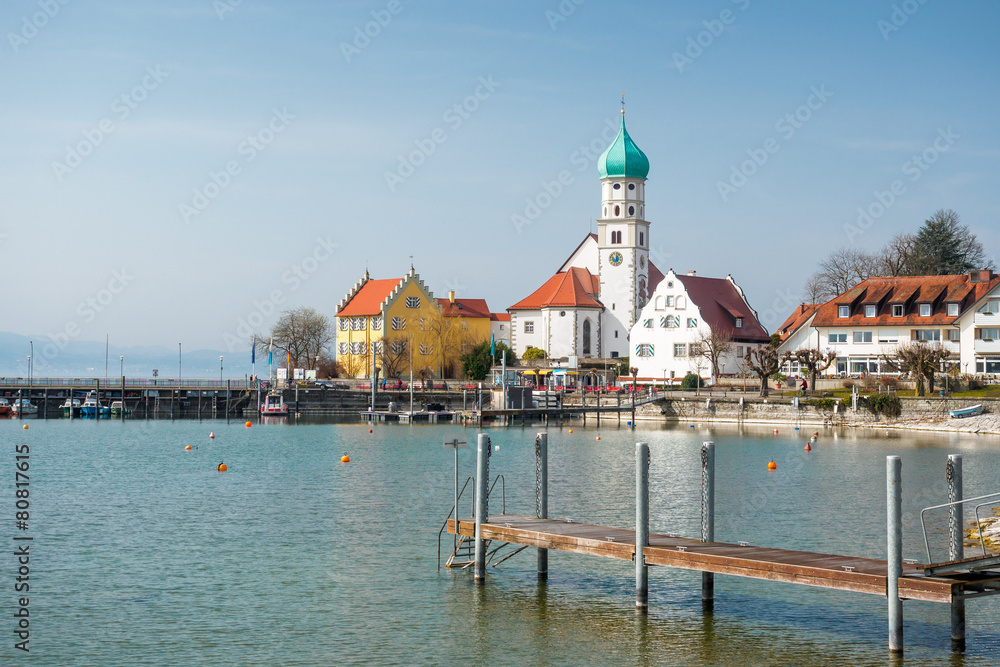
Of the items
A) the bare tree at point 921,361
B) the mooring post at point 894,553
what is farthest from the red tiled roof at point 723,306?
the mooring post at point 894,553

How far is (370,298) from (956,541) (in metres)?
122

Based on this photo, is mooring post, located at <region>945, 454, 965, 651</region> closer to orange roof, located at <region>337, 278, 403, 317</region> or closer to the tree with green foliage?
the tree with green foliage

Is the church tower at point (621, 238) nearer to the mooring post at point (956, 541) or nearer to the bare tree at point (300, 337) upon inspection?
the bare tree at point (300, 337)

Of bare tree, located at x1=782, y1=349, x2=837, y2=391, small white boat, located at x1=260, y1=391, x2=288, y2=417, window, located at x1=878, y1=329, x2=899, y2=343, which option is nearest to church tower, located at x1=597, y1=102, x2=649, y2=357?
bare tree, located at x1=782, y1=349, x2=837, y2=391

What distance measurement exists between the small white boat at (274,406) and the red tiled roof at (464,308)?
1120 inches

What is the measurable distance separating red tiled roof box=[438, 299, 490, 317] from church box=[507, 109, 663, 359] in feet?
45.0

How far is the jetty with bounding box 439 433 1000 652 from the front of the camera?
18.4m

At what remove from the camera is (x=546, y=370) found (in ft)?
400

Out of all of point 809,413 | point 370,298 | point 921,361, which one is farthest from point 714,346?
point 370,298


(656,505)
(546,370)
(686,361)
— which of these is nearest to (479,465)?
(656,505)

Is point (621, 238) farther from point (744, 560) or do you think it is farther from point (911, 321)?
point (744, 560)

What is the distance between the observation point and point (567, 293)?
12525 centimetres

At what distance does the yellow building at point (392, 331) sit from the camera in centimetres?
13062

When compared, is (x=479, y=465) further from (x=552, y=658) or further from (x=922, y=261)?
(x=922, y=261)
